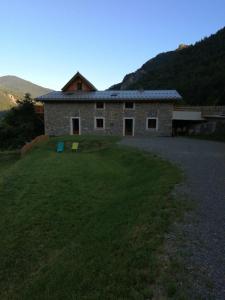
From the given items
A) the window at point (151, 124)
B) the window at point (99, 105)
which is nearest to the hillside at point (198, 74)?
the window at point (151, 124)

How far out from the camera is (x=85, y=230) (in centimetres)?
710

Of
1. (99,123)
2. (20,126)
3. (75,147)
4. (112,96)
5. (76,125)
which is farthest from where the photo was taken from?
(20,126)

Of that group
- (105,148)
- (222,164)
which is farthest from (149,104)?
(222,164)

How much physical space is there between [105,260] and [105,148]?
15.6m

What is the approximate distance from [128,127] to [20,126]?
1465 centimetres

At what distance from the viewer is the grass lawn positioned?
440 centimetres

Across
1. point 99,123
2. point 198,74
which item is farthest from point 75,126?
point 198,74

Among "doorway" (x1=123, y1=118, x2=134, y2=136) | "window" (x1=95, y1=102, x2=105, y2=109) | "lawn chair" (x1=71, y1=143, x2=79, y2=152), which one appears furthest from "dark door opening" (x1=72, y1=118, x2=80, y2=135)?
"lawn chair" (x1=71, y1=143, x2=79, y2=152)

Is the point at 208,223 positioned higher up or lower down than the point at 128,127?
lower down

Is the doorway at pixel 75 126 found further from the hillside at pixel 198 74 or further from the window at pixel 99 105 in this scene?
the hillside at pixel 198 74

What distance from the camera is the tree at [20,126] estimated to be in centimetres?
3208

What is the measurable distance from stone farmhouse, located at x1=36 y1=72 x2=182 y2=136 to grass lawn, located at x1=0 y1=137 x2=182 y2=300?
1525 centimetres

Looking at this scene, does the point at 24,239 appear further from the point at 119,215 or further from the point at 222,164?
the point at 222,164

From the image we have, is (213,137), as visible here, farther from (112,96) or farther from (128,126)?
(112,96)
